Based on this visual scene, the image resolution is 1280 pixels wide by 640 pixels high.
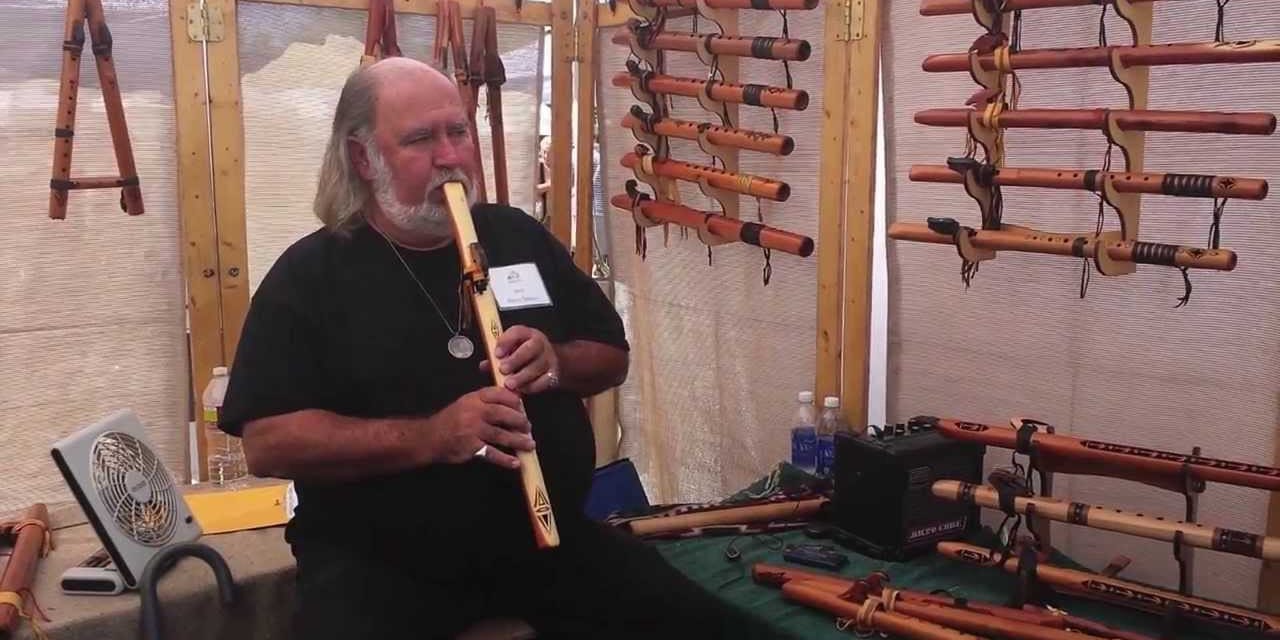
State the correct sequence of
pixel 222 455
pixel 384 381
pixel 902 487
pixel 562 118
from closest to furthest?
pixel 384 381
pixel 902 487
pixel 222 455
pixel 562 118

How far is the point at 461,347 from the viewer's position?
203 cm

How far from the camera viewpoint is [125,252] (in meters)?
2.93

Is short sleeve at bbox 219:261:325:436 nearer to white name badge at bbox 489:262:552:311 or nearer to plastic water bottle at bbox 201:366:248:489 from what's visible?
white name badge at bbox 489:262:552:311

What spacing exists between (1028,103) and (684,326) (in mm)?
1367

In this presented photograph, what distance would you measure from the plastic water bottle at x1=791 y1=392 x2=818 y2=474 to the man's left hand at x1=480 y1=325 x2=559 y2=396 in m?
1.17

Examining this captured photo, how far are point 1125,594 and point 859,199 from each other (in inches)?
46.9

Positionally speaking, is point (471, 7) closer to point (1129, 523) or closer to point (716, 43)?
point (716, 43)

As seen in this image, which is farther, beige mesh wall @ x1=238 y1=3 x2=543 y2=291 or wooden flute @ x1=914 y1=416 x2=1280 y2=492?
beige mesh wall @ x1=238 y1=3 x2=543 y2=291

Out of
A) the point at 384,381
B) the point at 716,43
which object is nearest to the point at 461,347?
the point at 384,381

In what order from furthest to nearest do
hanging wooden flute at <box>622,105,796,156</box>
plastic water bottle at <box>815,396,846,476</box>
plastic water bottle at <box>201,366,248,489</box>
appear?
plastic water bottle at <box>201,366,248,489</box> < plastic water bottle at <box>815,396,846,476</box> < hanging wooden flute at <box>622,105,796,156</box>

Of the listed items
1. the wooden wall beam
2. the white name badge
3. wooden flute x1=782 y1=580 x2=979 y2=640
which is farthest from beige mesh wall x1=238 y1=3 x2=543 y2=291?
wooden flute x1=782 y1=580 x2=979 y2=640

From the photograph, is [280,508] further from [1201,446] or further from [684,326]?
[1201,446]

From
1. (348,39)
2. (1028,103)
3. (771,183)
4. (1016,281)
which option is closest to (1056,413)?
(1016,281)

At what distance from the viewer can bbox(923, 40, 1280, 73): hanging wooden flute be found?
71.6 inches
